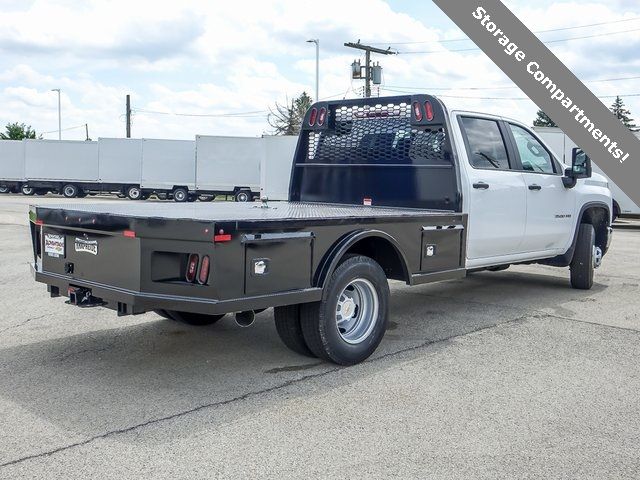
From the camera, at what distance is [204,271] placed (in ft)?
14.8

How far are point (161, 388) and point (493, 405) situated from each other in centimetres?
226

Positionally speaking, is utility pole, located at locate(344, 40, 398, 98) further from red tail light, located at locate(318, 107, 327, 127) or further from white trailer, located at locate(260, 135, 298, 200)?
red tail light, located at locate(318, 107, 327, 127)

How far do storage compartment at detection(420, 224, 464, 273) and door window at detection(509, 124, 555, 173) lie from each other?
1.77 m

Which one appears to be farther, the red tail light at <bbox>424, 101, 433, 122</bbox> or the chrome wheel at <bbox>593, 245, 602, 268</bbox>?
the chrome wheel at <bbox>593, 245, 602, 268</bbox>

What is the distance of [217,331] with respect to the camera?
6535mm

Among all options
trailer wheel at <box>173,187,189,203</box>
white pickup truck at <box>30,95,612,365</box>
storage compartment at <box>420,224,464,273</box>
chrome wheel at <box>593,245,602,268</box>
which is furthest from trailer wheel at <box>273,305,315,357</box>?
trailer wheel at <box>173,187,189,203</box>

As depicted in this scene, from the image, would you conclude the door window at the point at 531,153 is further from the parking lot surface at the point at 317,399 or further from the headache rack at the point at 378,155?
the parking lot surface at the point at 317,399

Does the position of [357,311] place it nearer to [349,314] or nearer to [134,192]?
[349,314]

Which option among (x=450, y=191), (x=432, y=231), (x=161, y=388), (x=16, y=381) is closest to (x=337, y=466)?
(x=161, y=388)

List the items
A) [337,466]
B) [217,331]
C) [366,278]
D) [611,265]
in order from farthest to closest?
[611,265]
[217,331]
[366,278]
[337,466]

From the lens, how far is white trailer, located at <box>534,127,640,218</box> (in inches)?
798

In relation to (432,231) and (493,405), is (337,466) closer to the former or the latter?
(493,405)

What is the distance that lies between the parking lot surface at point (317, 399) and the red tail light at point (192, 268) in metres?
0.81

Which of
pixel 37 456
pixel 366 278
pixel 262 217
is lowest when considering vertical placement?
pixel 37 456
